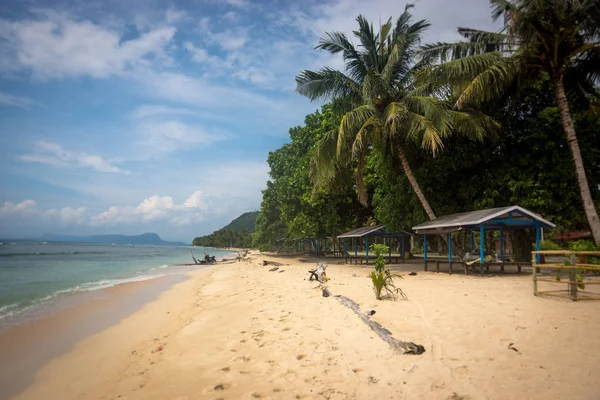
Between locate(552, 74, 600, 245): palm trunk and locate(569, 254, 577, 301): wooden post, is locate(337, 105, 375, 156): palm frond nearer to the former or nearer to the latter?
locate(552, 74, 600, 245): palm trunk

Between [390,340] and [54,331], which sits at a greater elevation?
[390,340]

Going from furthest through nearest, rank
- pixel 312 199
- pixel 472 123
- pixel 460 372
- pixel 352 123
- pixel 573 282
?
pixel 312 199, pixel 352 123, pixel 472 123, pixel 573 282, pixel 460 372

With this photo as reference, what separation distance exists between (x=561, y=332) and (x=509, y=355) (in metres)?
1.29

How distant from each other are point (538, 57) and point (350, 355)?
12.6 meters

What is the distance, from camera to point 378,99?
15234 mm

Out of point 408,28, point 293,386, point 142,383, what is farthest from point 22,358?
point 408,28

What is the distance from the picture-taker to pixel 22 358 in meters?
6.06

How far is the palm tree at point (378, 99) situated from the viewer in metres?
13.9

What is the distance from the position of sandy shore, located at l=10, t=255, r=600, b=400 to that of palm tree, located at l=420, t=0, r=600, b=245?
7753 mm

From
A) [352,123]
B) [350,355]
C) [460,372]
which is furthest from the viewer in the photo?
[352,123]

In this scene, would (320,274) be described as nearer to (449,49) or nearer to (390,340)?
(390,340)

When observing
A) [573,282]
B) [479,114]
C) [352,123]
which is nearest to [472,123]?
[479,114]

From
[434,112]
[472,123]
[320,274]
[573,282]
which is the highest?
[434,112]

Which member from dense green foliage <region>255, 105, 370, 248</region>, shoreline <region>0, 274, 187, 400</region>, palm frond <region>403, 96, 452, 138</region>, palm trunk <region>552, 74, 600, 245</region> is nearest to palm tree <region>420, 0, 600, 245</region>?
palm trunk <region>552, 74, 600, 245</region>
